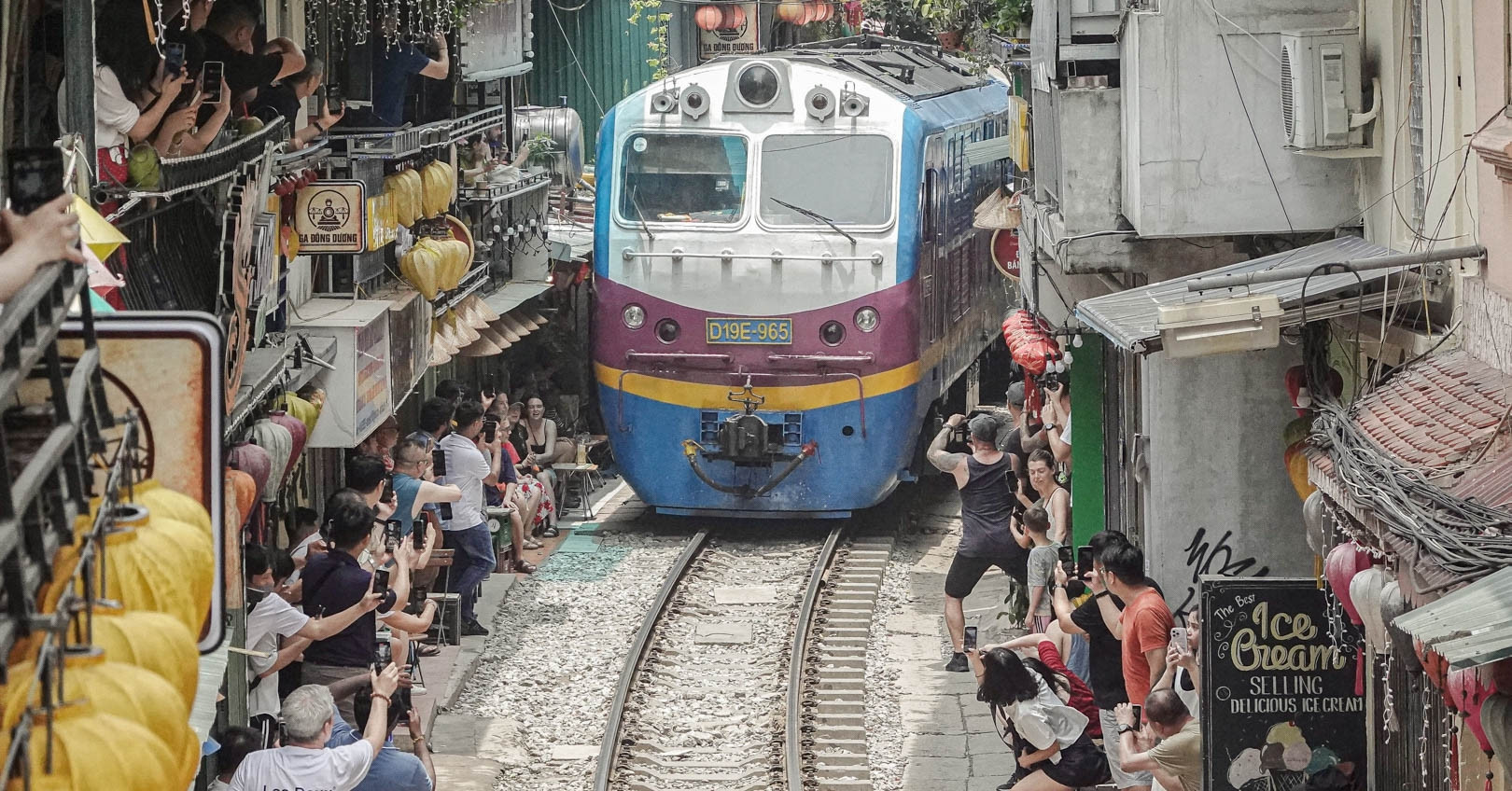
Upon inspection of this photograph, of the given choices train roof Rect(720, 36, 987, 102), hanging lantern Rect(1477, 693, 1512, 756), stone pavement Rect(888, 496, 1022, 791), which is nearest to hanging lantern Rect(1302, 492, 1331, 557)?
hanging lantern Rect(1477, 693, 1512, 756)

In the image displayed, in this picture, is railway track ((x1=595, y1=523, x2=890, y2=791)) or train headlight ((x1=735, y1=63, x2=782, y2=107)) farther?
train headlight ((x1=735, y1=63, x2=782, y2=107))

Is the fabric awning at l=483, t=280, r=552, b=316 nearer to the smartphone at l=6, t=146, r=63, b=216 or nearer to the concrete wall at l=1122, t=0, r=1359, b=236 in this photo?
→ the concrete wall at l=1122, t=0, r=1359, b=236

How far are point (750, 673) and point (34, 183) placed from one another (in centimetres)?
924

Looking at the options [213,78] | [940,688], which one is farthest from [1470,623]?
[940,688]

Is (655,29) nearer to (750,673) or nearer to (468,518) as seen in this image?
(468,518)

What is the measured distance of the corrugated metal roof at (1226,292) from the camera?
784 cm

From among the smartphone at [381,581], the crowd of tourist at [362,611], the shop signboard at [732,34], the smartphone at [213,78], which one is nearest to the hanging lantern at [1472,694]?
the crowd of tourist at [362,611]

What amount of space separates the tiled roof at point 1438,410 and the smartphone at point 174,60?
14.8 feet

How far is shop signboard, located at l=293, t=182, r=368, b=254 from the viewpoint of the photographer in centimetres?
1165

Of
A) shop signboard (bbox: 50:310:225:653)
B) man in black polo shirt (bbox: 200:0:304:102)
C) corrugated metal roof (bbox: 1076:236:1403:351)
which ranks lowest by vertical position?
shop signboard (bbox: 50:310:225:653)

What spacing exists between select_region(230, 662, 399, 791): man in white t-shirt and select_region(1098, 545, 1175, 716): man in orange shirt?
3.15 metres

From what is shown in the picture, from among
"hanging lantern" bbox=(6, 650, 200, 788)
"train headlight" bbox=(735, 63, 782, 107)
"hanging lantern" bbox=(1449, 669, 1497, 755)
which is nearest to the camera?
"hanging lantern" bbox=(6, 650, 200, 788)

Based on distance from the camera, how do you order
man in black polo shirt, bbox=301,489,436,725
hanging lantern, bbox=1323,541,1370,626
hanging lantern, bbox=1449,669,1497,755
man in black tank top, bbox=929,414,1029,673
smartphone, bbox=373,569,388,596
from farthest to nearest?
man in black tank top, bbox=929,414,1029,673
smartphone, bbox=373,569,388,596
man in black polo shirt, bbox=301,489,436,725
hanging lantern, bbox=1323,541,1370,626
hanging lantern, bbox=1449,669,1497,755

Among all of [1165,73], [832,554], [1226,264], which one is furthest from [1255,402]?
[832,554]
